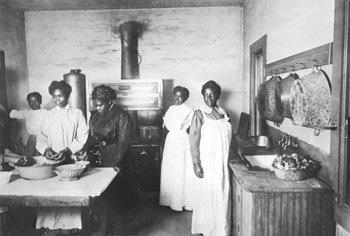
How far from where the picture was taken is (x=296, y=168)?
2.50 metres

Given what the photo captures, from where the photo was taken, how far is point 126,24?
20.1 ft

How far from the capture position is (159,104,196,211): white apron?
15.5 feet

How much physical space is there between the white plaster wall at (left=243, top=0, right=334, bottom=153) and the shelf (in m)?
0.07

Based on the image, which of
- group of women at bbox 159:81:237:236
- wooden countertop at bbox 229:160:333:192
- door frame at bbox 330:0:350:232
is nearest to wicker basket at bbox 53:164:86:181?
group of women at bbox 159:81:237:236

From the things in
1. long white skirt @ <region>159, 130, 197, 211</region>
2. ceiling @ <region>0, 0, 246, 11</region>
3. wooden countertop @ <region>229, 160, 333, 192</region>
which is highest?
ceiling @ <region>0, 0, 246, 11</region>

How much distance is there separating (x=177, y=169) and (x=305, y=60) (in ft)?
8.93

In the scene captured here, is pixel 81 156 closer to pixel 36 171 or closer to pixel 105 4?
pixel 36 171

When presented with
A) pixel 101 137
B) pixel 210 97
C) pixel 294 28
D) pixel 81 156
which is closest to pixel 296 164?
pixel 210 97

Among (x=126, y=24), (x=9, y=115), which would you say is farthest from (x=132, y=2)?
(x=9, y=115)

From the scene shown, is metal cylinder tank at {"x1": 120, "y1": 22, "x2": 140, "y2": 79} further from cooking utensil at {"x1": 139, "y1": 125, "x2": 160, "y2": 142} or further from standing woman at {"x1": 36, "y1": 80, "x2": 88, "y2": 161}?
standing woman at {"x1": 36, "y1": 80, "x2": 88, "y2": 161}

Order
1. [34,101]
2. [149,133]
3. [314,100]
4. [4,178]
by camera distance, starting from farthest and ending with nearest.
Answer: [149,133]
[34,101]
[4,178]
[314,100]

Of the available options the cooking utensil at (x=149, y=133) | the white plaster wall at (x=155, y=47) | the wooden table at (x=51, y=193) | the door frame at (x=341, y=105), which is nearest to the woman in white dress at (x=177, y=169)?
the cooking utensil at (x=149, y=133)

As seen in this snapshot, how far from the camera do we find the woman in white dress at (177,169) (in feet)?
15.5

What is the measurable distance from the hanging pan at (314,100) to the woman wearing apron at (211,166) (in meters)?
1.07
